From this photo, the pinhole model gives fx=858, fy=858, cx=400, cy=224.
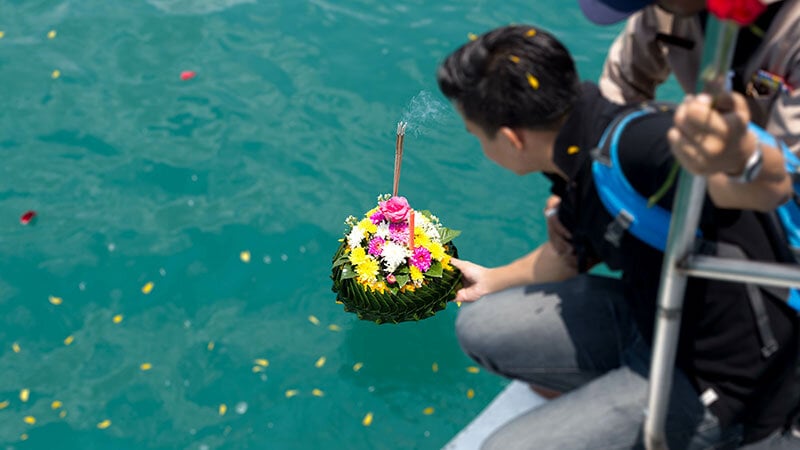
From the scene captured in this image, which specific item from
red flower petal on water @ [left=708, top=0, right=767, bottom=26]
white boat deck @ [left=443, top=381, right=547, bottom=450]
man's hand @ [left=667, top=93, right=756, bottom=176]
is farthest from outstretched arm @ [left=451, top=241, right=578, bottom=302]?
red flower petal on water @ [left=708, top=0, right=767, bottom=26]

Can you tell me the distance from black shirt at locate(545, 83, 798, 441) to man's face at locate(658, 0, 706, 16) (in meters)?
0.29

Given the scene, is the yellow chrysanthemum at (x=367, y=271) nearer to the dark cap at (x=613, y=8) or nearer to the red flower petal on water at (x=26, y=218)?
the dark cap at (x=613, y=8)

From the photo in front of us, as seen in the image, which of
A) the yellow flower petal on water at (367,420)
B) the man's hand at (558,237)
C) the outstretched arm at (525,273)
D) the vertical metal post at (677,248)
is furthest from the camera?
the yellow flower petal on water at (367,420)

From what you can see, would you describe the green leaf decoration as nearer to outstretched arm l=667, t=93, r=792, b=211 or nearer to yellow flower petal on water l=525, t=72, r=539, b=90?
yellow flower petal on water l=525, t=72, r=539, b=90

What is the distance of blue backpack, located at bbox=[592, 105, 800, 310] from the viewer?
2188 millimetres

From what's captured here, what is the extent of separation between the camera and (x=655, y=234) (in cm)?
220

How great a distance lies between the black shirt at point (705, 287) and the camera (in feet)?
7.12

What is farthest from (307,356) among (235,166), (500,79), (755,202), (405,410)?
(755,202)

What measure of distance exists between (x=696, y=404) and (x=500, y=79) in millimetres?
1050

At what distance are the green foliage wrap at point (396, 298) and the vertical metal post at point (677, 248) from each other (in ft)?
4.60

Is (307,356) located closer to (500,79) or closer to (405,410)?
(405,410)

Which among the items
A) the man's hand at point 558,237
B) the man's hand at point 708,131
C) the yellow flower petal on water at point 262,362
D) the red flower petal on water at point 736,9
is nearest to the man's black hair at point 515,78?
the man's hand at point 558,237

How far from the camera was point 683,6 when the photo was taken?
2.32 metres

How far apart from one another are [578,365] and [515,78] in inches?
37.9
